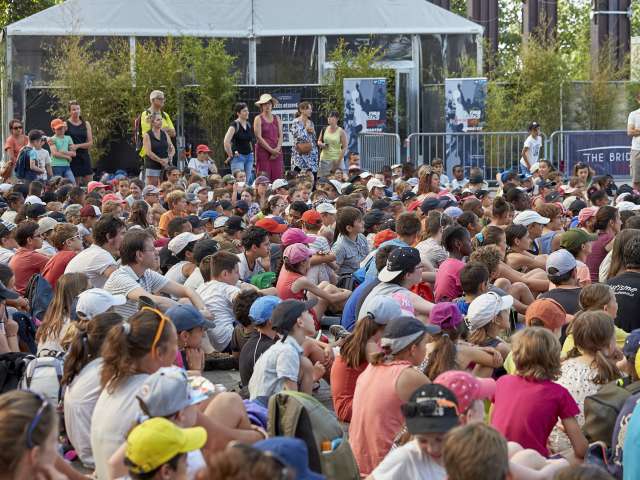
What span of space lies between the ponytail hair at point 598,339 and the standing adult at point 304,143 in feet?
48.3

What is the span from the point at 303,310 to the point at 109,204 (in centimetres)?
661

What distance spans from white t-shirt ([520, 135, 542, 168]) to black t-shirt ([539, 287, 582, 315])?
14602 millimetres

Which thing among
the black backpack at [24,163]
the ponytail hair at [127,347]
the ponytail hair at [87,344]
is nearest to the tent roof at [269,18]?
the black backpack at [24,163]

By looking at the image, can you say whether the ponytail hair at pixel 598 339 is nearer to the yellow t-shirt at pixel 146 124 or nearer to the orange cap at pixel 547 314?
the orange cap at pixel 547 314

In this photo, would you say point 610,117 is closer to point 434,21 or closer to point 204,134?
point 434,21

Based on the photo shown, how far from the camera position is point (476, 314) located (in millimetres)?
7391

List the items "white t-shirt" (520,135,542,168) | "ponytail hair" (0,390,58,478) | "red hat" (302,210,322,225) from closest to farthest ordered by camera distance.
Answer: "ponytail hair" (0,390,58,478) → "red hat" (302,210,322,225) → "white t-shirt" (520,135,542,168)

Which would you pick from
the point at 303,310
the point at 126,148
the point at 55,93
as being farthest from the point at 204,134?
the point at 303,310

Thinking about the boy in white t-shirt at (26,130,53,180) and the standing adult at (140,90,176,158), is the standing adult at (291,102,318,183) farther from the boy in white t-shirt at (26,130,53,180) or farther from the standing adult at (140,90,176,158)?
the boy in white t-shirt at (26,130,53,180)

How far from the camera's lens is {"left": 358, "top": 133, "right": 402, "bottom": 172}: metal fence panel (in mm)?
24531

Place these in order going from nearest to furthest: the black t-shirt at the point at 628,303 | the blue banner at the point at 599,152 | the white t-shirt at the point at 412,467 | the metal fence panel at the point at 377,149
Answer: the white t-shirt at the point at 412,467 → the black t-shirt at the point at 628,303 → the metal fence panel at the point at 377,149 → the blue banner at the point at 599,152

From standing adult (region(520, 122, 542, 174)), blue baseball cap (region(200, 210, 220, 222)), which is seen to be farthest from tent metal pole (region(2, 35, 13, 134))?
blue baseball cap (region(200, 210, 220, 222))

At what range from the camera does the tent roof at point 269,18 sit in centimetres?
2708

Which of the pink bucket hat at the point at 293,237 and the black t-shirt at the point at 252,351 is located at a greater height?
the pink bucket hat at the point at 293,237
